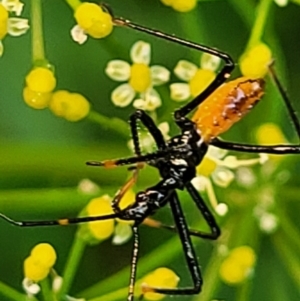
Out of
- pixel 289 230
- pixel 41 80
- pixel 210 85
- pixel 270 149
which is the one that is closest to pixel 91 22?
pixel 41 80

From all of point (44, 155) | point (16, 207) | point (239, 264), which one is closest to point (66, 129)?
point (44, 155)

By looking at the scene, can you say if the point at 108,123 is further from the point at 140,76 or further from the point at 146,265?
the point at 146,265

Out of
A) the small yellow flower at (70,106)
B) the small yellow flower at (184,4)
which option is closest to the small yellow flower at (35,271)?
the small yellow flower at (70,106)

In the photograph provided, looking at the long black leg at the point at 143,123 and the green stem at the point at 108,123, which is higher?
the green stem at the point at 108,123

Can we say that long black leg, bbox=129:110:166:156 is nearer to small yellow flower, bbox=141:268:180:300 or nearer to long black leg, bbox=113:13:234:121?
long black leg, bbox=113:13:234:121

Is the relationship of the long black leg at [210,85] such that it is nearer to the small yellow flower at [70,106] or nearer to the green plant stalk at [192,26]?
the green plant stalk at [192,26]

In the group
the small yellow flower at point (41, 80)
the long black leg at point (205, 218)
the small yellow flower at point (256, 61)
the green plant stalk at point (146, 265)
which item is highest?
the small yellow flower at point (41, 80)
